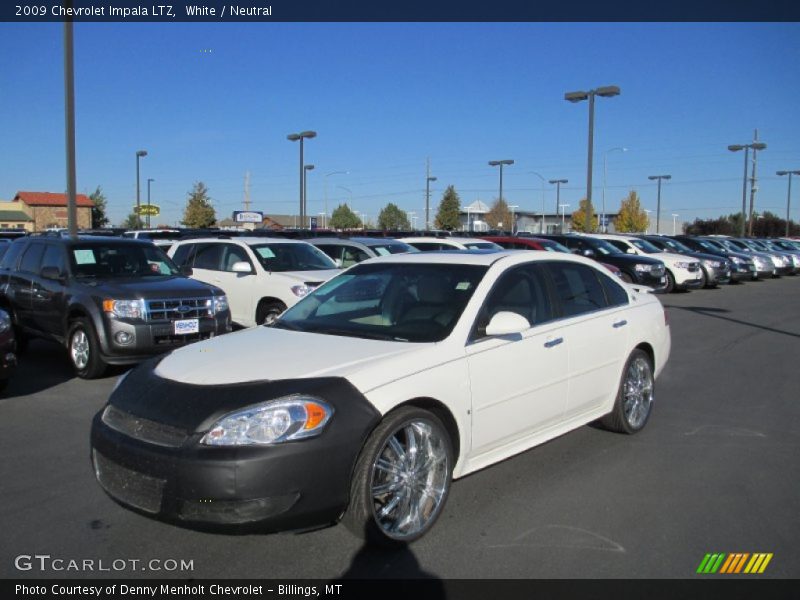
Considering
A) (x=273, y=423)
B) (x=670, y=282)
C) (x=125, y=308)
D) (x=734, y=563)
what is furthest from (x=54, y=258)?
(x=670, y=282)

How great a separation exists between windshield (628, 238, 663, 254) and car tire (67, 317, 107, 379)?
18.2 metres

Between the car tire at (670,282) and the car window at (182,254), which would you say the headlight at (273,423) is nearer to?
the car window at (182,254)

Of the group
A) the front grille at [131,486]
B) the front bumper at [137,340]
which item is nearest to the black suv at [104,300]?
the front bumper at [137,340]

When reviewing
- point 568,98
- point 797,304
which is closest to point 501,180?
point 568,98

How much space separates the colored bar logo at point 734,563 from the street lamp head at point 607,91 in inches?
912

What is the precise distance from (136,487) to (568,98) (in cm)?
2428

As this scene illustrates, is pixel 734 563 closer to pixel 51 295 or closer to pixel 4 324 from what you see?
pixel 4 324

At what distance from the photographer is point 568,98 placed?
2519cm

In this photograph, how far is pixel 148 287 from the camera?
328 inches

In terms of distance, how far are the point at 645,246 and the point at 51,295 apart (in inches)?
750

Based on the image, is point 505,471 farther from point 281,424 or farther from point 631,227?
point 631,227

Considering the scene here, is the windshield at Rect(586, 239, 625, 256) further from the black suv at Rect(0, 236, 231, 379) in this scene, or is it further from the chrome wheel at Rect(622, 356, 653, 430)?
the chrome wheel at Rect(622, 356, 653, 430)

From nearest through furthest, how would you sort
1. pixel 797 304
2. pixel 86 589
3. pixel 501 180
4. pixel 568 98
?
pixel 86 589
pixel 797 304
pixel 568 98
pixel 501 180

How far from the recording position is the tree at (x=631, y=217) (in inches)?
2965
